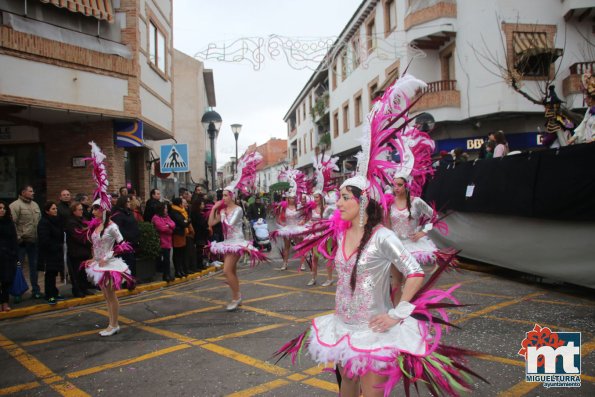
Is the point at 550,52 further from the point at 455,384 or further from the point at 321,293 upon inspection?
the point at 455,384

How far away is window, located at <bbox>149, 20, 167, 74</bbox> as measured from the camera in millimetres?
14352

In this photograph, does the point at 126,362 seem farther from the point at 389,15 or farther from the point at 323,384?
the point at 389,15

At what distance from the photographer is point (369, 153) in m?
3.01

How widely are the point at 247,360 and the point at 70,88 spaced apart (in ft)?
31.0

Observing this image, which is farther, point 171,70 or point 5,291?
point 171,70

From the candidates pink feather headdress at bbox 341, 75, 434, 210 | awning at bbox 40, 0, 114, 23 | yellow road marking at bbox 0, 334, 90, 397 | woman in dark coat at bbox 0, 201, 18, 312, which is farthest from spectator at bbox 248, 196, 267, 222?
pink feather headdress at bbox 341, 75, 434, 210

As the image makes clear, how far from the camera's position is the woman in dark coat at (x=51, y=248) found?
748 centimetres

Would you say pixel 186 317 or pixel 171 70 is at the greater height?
pixel 171 70

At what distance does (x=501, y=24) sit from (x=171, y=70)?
510 inches

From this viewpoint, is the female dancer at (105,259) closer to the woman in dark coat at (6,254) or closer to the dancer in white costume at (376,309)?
the woman in dark coat at (6,254)

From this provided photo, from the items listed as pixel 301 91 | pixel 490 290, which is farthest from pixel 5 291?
pixel 301 91

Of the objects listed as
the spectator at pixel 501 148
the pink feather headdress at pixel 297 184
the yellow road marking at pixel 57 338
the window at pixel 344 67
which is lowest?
the yellow road marking at pixel 57 338

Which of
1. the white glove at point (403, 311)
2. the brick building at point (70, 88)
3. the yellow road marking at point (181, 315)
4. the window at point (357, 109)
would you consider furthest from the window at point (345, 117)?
the white glove at point (403, 311)

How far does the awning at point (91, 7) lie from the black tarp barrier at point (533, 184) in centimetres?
1017
